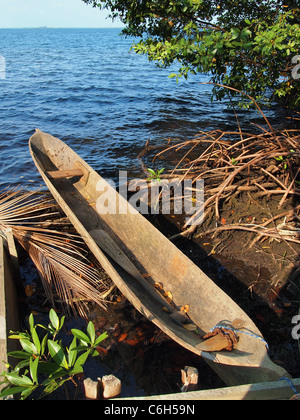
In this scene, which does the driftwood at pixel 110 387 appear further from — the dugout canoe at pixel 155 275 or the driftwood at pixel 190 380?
the dugout canoe at pixel 155 275

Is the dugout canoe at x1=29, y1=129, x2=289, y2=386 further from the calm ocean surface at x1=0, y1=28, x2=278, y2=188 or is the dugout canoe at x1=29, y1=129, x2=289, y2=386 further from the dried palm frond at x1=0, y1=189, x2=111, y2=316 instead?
the calm ocean surface at x1=0, y1=28, x2=278, y2=188

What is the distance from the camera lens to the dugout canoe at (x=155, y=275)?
2.65 m

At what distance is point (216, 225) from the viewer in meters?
4.87

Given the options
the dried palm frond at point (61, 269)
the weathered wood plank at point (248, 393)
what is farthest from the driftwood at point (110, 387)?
the dried palm frond at point (61, 269)

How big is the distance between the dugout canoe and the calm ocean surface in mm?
1711

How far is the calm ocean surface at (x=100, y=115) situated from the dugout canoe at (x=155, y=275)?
1.71 m

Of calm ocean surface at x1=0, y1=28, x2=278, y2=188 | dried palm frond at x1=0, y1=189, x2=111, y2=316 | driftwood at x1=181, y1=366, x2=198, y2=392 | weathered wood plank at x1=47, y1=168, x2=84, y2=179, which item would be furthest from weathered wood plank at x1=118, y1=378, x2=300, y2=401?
calm ocean surface at x1=0, y1=28, x2=278, y2=188

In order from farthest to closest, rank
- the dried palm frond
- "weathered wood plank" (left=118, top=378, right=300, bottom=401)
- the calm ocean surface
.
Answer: the calm ocean surface, the dried palm frond, "weathered wood plank" (left=118, top=378, right=300, bottom=401)

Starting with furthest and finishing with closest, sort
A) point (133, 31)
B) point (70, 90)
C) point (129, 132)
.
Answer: point (70, 90), point (129, 132), point (133, 31)

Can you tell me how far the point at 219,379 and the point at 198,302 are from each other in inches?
28.7

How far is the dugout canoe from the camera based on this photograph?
2652 mm

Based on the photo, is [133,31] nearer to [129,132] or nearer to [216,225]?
[129,132]

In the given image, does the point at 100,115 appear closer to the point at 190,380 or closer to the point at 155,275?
the point at 155,275
